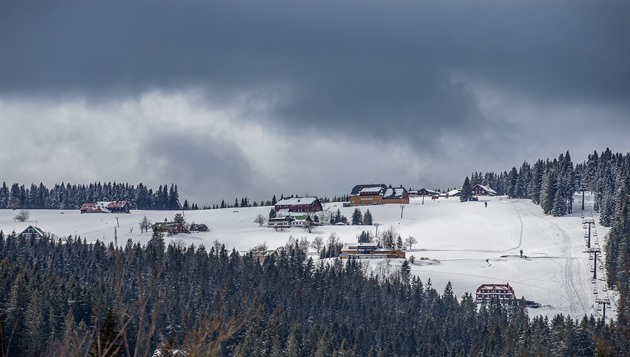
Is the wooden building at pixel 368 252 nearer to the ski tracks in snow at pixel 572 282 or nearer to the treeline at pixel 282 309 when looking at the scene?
the treeline at pixel 282 309

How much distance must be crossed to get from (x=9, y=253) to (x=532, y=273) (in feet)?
351

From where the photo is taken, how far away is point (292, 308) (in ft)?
470

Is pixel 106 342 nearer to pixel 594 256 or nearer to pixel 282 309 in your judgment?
pixel 282 309

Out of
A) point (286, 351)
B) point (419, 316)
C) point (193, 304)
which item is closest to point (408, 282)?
point (419, 316)

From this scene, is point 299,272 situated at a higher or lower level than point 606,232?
lower

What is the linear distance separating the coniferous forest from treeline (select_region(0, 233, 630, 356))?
23cm

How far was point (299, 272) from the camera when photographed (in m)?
160

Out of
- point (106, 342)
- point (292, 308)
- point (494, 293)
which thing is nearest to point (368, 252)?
point (494, 293)

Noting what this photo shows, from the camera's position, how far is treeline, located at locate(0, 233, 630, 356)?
10356 cm

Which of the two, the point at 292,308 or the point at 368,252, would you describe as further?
the point at 368,252

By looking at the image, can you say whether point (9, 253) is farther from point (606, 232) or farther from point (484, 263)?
point (606, 232)

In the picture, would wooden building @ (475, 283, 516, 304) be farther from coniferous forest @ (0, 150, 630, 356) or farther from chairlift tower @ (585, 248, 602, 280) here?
chairlift tower @ (585, 248, 602, 280)

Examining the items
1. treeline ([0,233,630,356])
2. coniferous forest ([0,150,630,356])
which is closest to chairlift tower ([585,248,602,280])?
coniferous forest ([0,150,630,356])

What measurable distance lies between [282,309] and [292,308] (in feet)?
24.4
